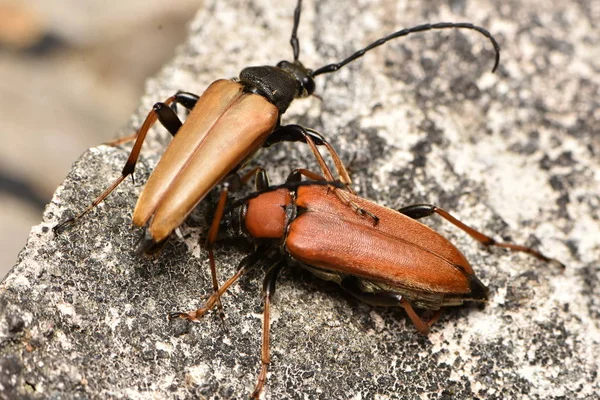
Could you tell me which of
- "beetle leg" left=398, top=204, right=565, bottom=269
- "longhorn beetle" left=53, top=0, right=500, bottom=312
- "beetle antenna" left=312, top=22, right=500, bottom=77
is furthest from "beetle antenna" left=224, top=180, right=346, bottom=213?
"beetle antenna" left=312, top=22, right=500, bottom=77

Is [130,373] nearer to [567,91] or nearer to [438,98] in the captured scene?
[438,98]

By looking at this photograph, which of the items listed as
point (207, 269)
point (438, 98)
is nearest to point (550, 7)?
point (438, 98)

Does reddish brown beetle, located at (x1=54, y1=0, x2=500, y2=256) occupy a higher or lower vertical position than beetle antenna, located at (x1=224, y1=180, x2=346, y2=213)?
higher

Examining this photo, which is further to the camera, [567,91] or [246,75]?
[567,91]

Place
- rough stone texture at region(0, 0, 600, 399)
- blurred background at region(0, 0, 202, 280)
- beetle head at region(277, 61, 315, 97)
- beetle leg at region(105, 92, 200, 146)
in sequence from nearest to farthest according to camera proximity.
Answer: rough stone texture at region(0, 0, 600, 399) < beetle leg at region(105, 92, 200, 146) < beetle head at region(277, 61, 315, 97) < blurred background at region(0, 0, 202, 280)

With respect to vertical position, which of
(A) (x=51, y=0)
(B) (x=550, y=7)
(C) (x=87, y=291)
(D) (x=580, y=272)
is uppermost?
(A) (x=51, y=0)

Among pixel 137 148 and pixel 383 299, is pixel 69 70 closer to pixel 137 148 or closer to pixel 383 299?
pixel 137 148

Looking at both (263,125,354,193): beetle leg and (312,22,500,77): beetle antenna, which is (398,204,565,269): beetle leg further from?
(312,22,500,77): beetle antenna
